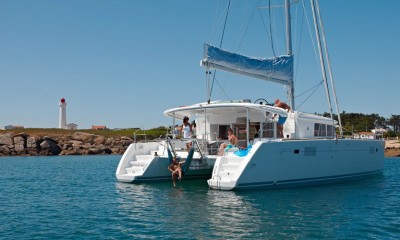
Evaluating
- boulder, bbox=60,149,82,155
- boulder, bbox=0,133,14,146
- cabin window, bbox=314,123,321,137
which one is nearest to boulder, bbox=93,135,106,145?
boulder, bbox=60,149,82,155

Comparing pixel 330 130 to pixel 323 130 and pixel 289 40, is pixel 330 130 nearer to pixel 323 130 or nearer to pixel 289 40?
pixel 323 130

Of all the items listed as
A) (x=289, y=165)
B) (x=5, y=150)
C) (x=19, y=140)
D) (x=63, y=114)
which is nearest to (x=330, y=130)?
(x=289, y=165)

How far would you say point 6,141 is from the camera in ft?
165

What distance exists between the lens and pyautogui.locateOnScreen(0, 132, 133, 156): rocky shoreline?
4972cm

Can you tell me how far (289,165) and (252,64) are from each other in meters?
4.42

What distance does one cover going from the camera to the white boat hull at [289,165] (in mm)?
13180

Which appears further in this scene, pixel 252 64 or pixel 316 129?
pixel 316 129

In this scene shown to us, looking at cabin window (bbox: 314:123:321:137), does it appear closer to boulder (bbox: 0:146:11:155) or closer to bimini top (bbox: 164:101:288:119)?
bimini top (bbox: 164:101:288:119)

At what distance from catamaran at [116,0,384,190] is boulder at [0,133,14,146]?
125 feet

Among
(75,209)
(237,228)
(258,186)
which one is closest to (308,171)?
(258,186)

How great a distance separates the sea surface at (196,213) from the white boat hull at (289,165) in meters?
0.39

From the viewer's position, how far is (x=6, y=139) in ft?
165

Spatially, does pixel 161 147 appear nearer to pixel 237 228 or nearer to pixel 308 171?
pixel 308 171

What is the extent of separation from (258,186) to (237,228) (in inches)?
205
